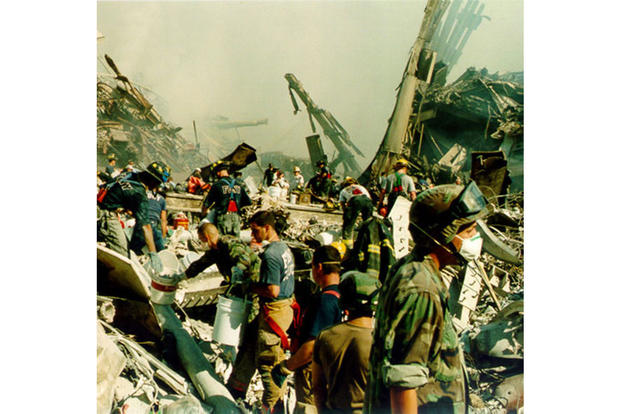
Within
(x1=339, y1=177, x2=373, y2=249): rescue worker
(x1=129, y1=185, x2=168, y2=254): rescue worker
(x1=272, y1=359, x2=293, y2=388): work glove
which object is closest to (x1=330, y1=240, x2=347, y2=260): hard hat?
(x1=339, y1=177, x2=373, y2=249): rescue worker

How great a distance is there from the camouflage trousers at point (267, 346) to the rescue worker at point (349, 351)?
35.7 inches

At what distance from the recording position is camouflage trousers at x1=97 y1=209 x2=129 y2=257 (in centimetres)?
415

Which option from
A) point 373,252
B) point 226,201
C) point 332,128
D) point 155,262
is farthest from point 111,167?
point 373,252

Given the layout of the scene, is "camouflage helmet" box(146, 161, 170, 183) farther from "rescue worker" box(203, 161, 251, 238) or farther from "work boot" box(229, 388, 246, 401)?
"work boot" box(229, 388, 246, 401)

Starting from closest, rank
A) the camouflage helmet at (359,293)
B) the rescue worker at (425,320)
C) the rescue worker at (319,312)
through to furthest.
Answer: the rescue worker at (425,320) < the camouflage helmet at (359,293) < the rescue worker at (319,312)

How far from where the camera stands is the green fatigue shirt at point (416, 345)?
212 centimetres

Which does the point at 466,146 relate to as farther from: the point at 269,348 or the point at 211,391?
the point at 211,391

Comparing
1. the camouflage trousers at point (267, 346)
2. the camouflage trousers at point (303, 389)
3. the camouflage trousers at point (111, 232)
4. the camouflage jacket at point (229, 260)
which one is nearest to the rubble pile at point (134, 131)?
the camouflage trousers at point (111, 232)

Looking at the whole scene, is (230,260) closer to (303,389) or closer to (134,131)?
(303,389)

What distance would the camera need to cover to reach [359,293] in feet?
8.87

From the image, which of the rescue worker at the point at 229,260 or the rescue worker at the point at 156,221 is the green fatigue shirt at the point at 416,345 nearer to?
the rescue worker at the point at 229,260

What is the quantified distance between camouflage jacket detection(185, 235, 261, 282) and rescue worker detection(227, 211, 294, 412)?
0.16m

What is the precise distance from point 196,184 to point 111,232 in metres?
0.85
